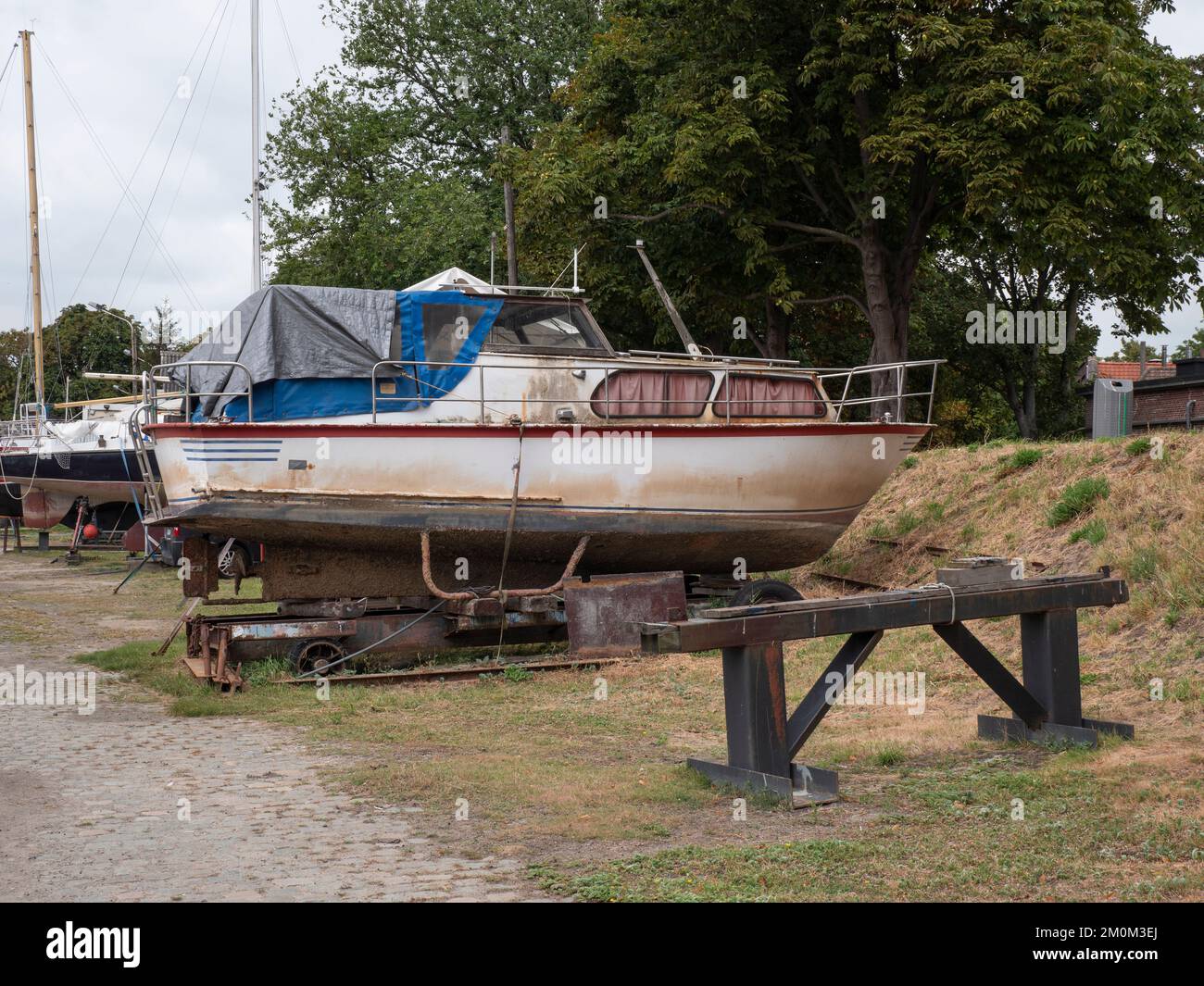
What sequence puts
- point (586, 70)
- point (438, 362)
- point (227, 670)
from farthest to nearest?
1. point (586, 70)
2. point (438, 362)
3. point (227, 670)

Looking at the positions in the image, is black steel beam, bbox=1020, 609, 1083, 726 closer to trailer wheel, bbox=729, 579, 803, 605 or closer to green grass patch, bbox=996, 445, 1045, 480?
trailer wheel, bbox=729, 579, 803, 605

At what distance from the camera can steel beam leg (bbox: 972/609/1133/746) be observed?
24.7ft

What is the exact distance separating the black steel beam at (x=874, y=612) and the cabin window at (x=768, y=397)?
16.9ft

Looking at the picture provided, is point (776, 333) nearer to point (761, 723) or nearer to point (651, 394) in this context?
point (651, 394)

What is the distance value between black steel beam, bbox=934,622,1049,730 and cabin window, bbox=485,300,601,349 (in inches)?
242

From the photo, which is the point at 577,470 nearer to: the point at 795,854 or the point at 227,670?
the point at 227,670

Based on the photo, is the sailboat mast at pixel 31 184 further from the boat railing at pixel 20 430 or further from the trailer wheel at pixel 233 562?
the trailer wheel at pixel 233 562

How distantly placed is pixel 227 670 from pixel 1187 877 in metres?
8.32

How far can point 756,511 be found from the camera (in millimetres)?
12695

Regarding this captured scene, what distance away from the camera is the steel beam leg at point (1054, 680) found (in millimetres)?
7531

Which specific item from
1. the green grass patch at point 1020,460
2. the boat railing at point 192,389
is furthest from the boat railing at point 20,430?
the green grass patch at point 1020,460

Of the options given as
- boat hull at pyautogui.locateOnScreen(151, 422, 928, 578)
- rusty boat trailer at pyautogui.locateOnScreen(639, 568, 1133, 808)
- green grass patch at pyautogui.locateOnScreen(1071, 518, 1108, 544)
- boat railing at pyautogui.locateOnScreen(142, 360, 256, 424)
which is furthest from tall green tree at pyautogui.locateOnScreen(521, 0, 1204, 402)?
rusty boat trailer at pyautogui.locateOnScreen(639, 568, 1133, 808)
